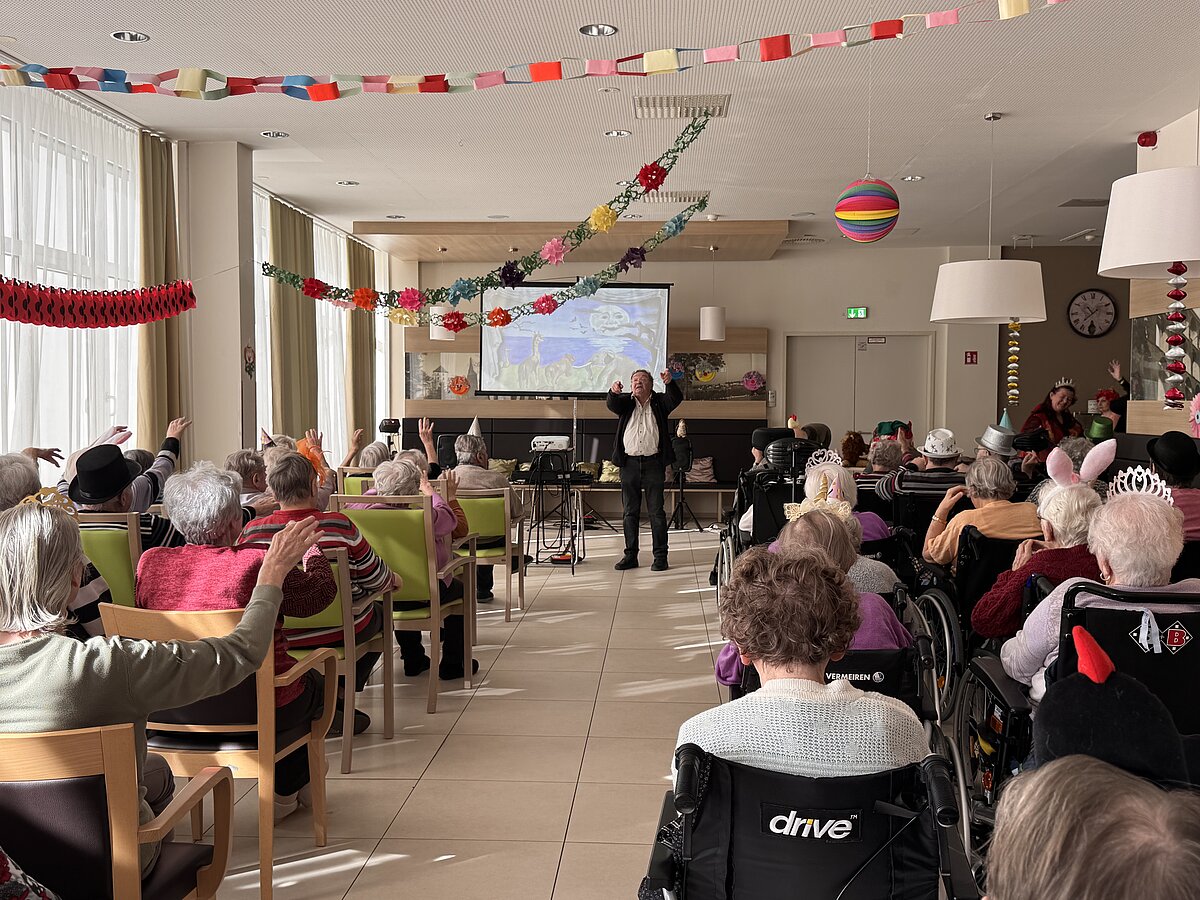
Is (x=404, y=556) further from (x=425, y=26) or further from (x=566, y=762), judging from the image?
(x=425, y=26)

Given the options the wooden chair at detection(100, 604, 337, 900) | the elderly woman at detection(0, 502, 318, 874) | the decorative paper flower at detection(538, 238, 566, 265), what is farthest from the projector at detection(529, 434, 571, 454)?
the elderly woman at detection(0, 502, 318, 874)

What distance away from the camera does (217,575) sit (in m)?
3.07

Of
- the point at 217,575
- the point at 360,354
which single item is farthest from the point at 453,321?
the point at 217,575

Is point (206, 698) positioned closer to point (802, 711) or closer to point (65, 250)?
point (802, 711)

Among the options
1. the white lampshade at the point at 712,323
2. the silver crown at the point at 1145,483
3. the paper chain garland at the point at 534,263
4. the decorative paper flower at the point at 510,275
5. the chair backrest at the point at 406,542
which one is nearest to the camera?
the silver crown at the point at 1145,483

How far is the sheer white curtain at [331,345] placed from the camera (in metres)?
10.8

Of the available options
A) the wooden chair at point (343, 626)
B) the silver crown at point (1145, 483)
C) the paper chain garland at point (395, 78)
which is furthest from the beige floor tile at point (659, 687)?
the paper chain garland at point (395, 78)

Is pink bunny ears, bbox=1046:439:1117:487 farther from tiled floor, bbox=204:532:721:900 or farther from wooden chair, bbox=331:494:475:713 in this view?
wooden chair, bbox=331:494:475:713

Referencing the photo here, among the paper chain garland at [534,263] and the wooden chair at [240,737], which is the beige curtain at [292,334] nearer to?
the paper chain garland at [534,263]

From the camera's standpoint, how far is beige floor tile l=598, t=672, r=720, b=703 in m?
5.00

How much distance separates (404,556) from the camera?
4.79 meters

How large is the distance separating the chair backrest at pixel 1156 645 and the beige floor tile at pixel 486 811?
5.84ft

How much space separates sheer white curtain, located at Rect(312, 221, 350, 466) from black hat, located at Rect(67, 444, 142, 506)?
6476 mm

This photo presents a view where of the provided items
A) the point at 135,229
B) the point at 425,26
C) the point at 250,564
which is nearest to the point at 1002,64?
the point at 425,26
